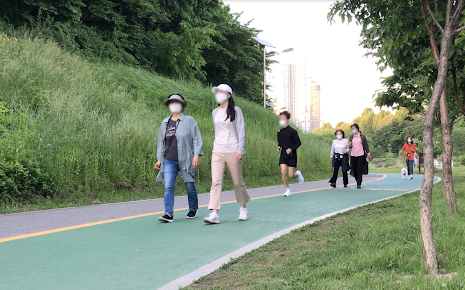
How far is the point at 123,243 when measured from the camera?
625 cm

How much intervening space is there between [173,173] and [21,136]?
3.97 metres

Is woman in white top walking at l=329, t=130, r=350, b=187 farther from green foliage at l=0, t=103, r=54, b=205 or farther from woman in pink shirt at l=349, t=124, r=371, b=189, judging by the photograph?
green foliage at l=0, t=103, r=54, b=205

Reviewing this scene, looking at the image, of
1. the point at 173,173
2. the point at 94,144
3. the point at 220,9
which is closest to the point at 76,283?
the point at 173,173

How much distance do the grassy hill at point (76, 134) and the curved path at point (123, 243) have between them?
106 centimetres

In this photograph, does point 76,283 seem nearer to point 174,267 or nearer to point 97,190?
point 174,267

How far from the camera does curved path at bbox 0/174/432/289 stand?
4633 millimetres

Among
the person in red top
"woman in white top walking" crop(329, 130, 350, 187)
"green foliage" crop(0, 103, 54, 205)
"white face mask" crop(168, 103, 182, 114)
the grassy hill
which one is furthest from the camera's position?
the person in red top

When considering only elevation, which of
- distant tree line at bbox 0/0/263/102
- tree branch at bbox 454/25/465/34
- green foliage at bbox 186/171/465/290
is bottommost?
green foliage at bbox 186/171/465/290

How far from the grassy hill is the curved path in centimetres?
106

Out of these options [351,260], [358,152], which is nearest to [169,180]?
[351,260]

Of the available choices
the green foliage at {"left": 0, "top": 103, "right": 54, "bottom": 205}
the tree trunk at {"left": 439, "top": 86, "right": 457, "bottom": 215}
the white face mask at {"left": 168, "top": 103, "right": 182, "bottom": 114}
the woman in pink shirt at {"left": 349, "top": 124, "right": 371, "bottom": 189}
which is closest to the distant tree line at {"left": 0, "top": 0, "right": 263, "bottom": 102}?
the green foliage at {"left": 0, "top": 103, "right": 54, "bottom": 205}

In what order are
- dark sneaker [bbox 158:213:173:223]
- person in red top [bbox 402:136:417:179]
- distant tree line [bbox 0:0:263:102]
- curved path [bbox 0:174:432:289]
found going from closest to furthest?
curved path [bbox 0:174:432:289], dark sneaker [bbox 158:213:173:223], distant tree line [bbox 0:0:263:102], person in red top [bbox 402:136:417:179]

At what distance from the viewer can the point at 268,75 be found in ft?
168

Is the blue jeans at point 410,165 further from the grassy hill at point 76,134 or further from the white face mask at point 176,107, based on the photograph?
the white face mask at point 176,107
